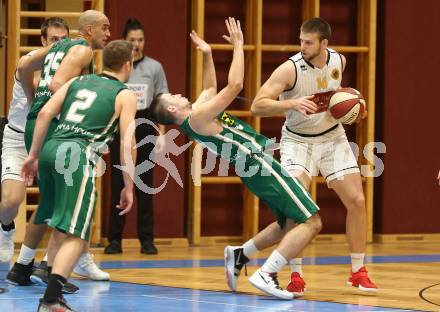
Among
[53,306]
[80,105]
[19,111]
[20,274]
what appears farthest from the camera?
[19,111]

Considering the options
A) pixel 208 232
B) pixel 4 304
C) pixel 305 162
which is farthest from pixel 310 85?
pixel 208 232

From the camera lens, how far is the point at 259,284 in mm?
6883

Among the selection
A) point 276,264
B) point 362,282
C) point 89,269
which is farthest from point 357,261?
point 89,269

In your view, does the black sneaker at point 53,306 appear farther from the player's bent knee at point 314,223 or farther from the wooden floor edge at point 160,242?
the wooden floor edge at point 160,242

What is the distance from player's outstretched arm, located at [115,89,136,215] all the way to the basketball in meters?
1.67

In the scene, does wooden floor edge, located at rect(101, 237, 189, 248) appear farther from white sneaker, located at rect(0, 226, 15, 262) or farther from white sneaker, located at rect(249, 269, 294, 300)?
white sneaker, located at rect(249, 269, 294, 300)

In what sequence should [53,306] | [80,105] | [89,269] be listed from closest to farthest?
[53,306], [80,105], [89,269]

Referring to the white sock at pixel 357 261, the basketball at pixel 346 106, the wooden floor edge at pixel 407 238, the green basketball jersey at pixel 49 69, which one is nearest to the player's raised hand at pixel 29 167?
the green basketball jersey at pixel 49 69

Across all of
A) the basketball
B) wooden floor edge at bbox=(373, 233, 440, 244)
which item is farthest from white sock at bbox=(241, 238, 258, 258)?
wooden floor edge at bbox=(373, 233, 440, 244)

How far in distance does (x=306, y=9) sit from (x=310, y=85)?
13.2 feet

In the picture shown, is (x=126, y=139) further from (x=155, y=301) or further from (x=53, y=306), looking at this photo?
(x=155, y=301)

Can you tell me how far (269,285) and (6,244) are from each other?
2088 millimetres

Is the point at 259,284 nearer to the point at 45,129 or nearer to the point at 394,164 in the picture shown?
the point at 45,129

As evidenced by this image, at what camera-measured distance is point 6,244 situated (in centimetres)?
783
